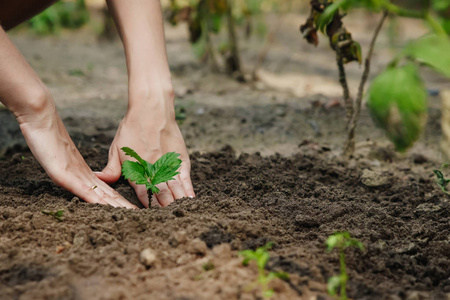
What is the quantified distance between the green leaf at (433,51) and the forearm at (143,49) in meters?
1.26

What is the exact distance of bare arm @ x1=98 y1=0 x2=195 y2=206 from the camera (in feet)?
6.73

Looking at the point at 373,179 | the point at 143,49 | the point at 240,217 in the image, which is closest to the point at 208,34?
the point at 143,49

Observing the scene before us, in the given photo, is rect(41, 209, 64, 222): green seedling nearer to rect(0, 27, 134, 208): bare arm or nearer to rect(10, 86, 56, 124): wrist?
rect(0, 27, 134, 208): bare arm

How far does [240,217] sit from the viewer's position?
5.24 feet

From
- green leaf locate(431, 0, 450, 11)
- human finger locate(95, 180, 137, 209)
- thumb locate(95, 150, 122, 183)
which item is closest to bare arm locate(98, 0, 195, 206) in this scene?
thumb locate(95, 150, 122, 183)

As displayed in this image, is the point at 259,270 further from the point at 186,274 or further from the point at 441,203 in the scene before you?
the point at 441,203

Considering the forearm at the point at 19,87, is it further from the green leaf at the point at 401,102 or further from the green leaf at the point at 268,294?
the green leaf at the point at 401,102

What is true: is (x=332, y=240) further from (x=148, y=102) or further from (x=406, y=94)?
(x=148, y=102)

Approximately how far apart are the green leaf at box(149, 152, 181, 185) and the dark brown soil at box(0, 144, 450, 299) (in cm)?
11

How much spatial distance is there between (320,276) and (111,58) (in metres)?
4.81

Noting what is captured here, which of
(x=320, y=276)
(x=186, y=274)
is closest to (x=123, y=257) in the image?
(x=186, y=274)

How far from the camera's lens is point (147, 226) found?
1.50 meters

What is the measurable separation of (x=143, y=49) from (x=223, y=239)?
1.09 meters

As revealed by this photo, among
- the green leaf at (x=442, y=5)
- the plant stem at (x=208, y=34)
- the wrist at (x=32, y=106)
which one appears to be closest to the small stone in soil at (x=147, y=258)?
the wrist at (x=32, y=106)
